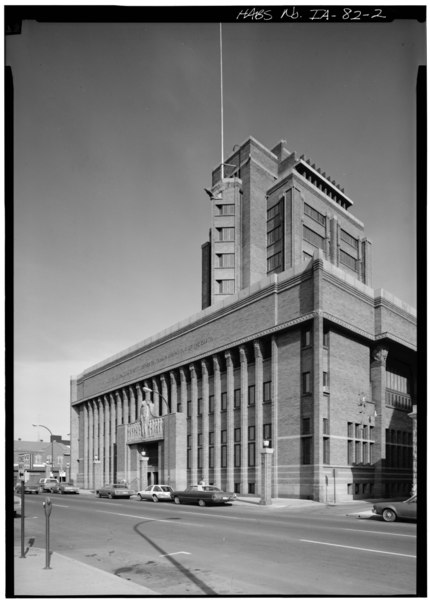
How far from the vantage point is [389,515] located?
21.7 metres

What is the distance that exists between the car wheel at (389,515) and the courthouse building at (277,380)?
13.2 metres

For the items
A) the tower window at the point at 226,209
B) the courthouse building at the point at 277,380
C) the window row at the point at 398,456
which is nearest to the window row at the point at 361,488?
the courthouse building at the point at 277,380

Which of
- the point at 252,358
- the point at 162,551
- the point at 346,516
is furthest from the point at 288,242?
the point at 162,551

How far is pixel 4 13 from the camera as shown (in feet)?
28.7

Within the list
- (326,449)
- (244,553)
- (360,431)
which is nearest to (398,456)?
(360,431)

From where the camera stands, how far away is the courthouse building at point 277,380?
3747 centimetres

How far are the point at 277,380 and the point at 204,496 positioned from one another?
10.2 m

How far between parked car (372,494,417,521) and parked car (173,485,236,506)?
1251 centimetres

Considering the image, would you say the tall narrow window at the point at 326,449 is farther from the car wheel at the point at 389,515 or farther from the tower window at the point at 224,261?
the tower window at the point at 224,261

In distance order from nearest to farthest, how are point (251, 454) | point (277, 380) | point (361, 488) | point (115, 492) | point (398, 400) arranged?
point (361, 488) < point (277, 380) < point (251, 454) < point (115, 492) < point (398, 400)

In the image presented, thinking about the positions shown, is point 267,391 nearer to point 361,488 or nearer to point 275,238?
point 361,488

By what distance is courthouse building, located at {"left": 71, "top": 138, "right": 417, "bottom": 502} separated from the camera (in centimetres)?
3747

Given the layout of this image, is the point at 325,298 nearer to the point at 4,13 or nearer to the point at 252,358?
the point at 252,358

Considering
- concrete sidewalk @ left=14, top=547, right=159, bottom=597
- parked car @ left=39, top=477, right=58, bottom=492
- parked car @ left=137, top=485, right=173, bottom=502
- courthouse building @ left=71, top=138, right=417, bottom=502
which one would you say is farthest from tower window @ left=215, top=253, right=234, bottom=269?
concrete sidewalk @ left=14, top=547, right=159, bottom=597
